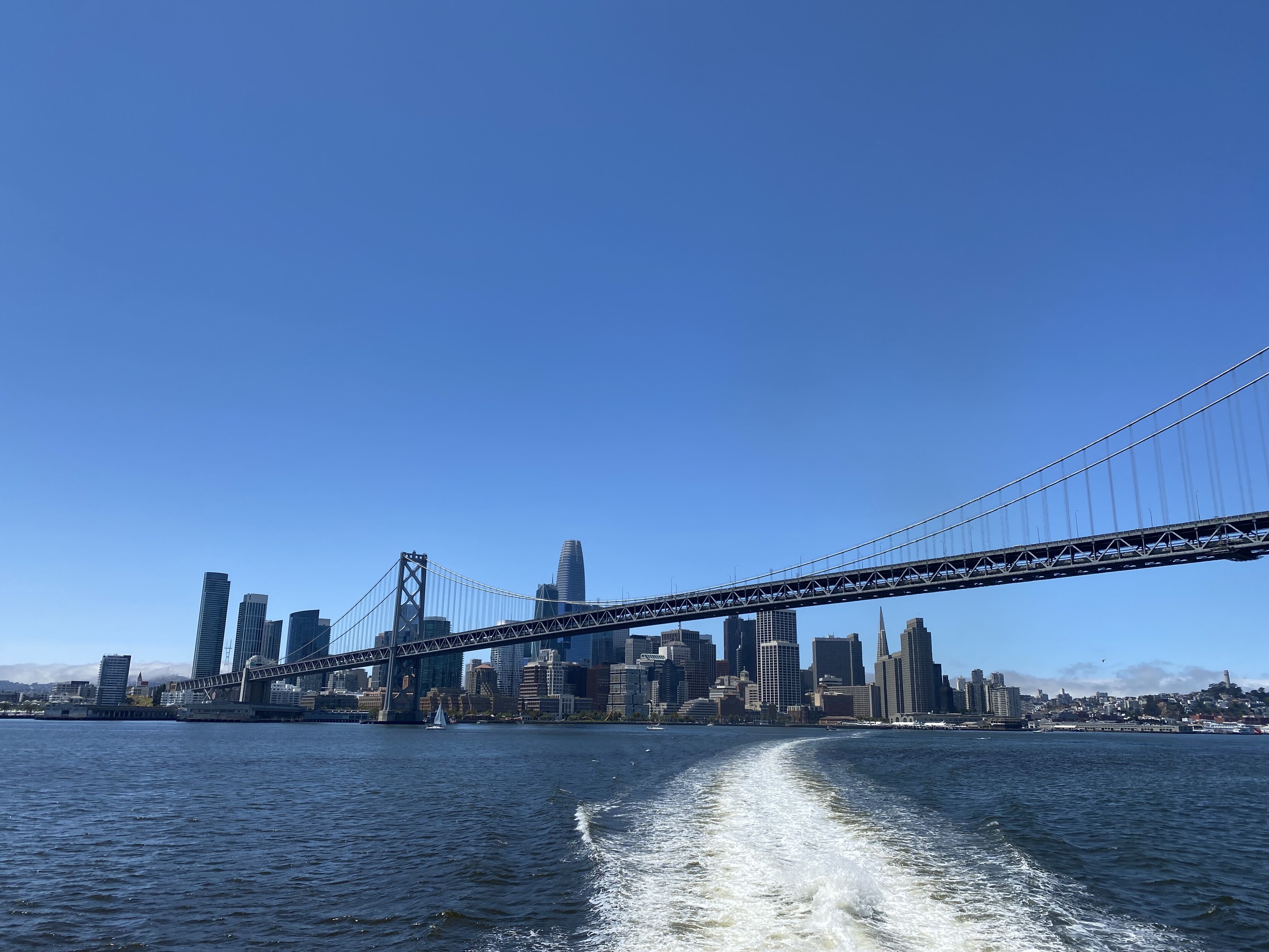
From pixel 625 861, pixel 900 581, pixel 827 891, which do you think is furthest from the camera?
pixel 900 581

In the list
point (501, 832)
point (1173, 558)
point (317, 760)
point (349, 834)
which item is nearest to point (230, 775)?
point (317, 760)

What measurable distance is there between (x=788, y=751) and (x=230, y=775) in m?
36.1

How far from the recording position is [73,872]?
55.2 ft

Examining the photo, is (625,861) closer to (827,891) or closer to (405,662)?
(827,891)

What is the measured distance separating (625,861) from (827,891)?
5.01 metres

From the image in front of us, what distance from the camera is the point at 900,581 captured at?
261 feet

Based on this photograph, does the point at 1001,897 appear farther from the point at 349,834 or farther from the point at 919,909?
the point at 349,834

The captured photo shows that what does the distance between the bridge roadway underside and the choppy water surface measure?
23.6 m

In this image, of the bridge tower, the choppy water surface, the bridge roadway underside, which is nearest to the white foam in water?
the choppy water surface

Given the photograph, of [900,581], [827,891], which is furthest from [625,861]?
[900,581]

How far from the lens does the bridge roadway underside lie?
57.9 meters

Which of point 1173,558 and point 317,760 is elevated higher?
point 1173,558

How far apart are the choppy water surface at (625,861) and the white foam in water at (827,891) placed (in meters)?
0.07

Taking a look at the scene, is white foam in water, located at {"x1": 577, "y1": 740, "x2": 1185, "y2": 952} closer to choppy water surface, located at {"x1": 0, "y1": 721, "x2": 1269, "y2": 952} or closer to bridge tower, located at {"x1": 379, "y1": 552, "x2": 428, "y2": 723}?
choppy water surface, located at {"x1": 0, "y1": 721, "x2": 1269, "y2": 952}
